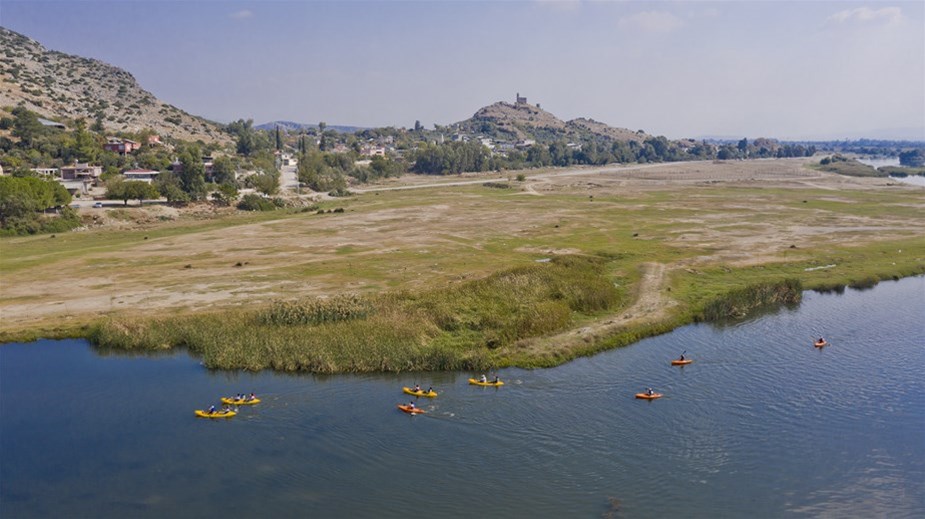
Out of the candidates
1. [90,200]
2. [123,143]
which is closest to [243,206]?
[90,200]

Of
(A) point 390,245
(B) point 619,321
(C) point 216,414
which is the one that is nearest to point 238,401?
(C) point 216,414

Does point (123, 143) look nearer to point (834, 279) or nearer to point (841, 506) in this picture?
point (834, 279)

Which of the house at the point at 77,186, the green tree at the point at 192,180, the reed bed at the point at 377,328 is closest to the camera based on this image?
the reed bed at the point at 377,328

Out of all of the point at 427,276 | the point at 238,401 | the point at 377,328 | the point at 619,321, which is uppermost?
the point at 427,276

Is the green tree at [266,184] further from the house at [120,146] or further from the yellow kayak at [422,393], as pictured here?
the yellow kayak at [422,393]

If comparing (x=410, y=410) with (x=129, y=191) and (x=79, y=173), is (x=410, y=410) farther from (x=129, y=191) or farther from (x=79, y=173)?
(x=79, y=173)

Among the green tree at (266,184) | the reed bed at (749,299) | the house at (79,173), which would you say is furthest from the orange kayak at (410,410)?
the house at (79,173)
